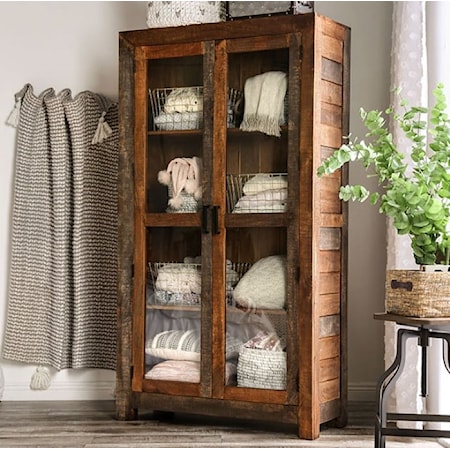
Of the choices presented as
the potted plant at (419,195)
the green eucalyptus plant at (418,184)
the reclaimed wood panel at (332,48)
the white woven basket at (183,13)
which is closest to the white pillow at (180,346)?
the potted plant at (419,195)

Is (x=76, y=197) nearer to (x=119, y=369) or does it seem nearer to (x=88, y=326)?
(x=88, y=326)

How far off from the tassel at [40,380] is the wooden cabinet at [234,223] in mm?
575

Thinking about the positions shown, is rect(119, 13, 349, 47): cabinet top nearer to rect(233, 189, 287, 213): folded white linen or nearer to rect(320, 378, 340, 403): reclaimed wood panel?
rect(233, 189, 287, 213): folded white linen

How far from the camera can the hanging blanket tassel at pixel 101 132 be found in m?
4.10

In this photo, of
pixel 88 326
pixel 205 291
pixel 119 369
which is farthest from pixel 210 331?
pixel 88 326

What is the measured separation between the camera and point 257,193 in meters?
3.48

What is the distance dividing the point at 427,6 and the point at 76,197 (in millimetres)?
1822

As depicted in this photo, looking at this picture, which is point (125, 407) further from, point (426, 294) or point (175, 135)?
point (426, 294)

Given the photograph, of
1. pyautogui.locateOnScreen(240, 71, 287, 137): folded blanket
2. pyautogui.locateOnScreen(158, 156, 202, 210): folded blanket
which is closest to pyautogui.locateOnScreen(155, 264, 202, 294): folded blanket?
pyautogui.locateOnScreen(158, 156, 202, 210): folded blanket

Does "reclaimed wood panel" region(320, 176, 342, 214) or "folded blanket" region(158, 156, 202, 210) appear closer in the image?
"reclaimed wood panel" region(320, 176, 342, 214)

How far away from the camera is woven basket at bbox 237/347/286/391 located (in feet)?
11.2

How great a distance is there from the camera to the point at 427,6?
338cm

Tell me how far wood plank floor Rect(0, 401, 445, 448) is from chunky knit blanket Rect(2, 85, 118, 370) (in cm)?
35

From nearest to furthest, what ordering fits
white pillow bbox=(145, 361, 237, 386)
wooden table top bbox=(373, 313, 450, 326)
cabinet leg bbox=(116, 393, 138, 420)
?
wooden table top bbox=(373, 313, 450, 326) → white pillow bbox=(145, 361, 237, 386) → cabinet leg bbox=(116, 393, 138, 420)
